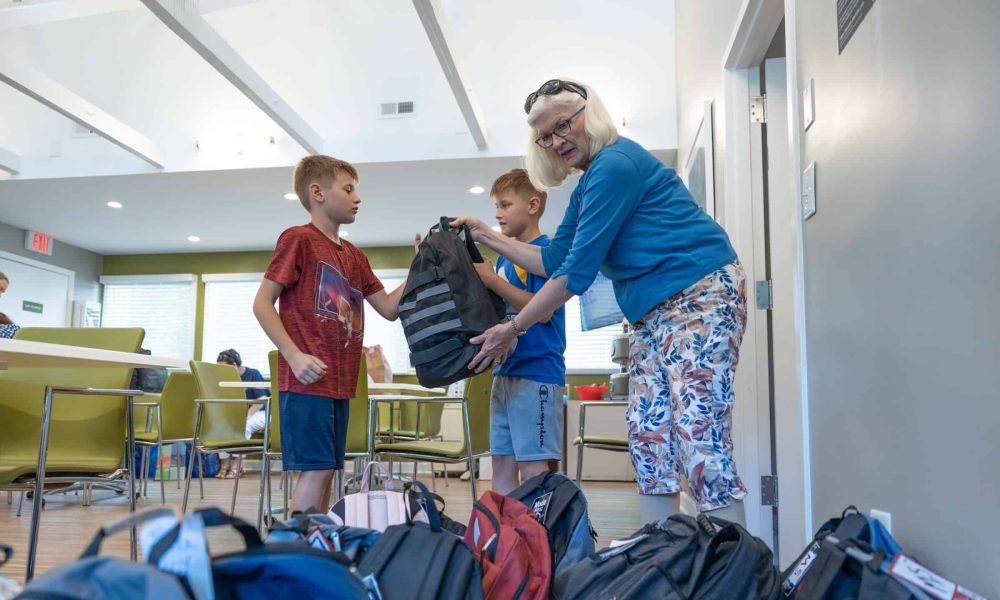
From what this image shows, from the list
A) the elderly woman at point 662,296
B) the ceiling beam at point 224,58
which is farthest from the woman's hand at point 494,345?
the ceiling beam at point 224,58

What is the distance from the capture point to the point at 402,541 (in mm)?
1479

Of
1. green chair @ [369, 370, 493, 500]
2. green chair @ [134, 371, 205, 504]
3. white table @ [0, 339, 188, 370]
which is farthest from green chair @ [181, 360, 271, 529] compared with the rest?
white table @ [0, 339, 188, 370]

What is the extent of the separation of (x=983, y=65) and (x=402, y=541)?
4.22 feet

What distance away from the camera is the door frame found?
2.73 meters

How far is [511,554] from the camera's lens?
Answer: 1.64 m

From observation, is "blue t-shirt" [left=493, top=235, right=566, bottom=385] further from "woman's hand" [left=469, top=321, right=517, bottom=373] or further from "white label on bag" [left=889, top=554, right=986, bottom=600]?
"white label on bag" [left=889, top=554, right=986, bottom=600]

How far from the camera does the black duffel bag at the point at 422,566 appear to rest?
1.38 meters

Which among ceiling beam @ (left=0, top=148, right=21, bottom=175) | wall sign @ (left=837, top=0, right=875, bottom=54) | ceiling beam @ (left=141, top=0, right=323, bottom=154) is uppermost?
ceiling beam @ (left=141, top=0, right=323, bottom=154)

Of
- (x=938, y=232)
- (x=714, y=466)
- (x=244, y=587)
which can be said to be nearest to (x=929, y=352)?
(x=938, y=232)

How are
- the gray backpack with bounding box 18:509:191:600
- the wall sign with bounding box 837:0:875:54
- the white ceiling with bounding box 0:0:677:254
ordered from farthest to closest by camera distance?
the white ceiling with bounding box 0:0:677:254 → the wall sign with bounding box 837:0:875:54 → the gray backpack with bounding box 18:509:191:600

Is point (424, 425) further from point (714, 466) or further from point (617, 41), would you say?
point (714, 466)

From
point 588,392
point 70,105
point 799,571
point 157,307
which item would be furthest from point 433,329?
point 157,307

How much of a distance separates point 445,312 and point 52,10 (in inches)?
173

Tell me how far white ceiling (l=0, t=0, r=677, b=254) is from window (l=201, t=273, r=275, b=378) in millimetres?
2562
